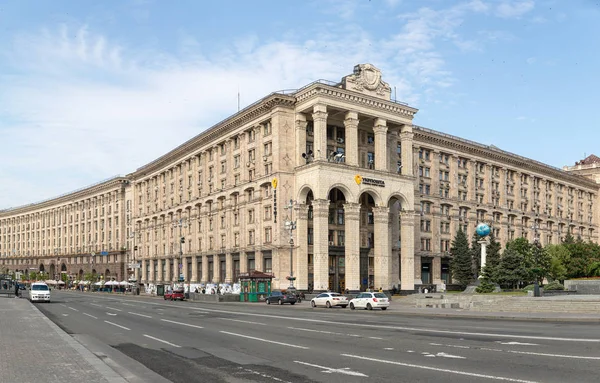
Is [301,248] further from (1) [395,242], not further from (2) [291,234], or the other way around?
(1) [395,242]

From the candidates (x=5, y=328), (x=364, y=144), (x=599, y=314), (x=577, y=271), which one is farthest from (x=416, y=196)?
(x=5, y=328)

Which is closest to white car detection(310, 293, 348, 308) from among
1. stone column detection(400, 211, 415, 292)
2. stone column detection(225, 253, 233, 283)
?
stone column detection(400, 211, 415, 292)

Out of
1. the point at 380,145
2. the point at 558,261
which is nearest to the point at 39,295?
the point at 380,145

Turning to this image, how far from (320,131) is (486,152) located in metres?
41.3

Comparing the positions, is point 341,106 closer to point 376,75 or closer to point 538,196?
point 376,75

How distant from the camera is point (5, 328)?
962 inches

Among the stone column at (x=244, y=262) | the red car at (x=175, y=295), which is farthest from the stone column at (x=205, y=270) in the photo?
the red car at (x=175, y=295)

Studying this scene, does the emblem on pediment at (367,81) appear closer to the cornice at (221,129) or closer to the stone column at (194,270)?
the cornice at (221,129)

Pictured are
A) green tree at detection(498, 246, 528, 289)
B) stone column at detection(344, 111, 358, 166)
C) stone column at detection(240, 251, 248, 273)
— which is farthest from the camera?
stone column at detection(240, 251, 248, 273)

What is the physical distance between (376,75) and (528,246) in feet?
111

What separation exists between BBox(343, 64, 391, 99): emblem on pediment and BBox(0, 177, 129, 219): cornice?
6972 cm

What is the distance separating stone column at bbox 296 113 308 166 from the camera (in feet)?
228

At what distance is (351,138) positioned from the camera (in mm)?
68750

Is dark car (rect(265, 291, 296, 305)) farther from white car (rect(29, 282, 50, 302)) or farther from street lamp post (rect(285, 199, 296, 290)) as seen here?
white car (rect(29, 282, 50, 302))
